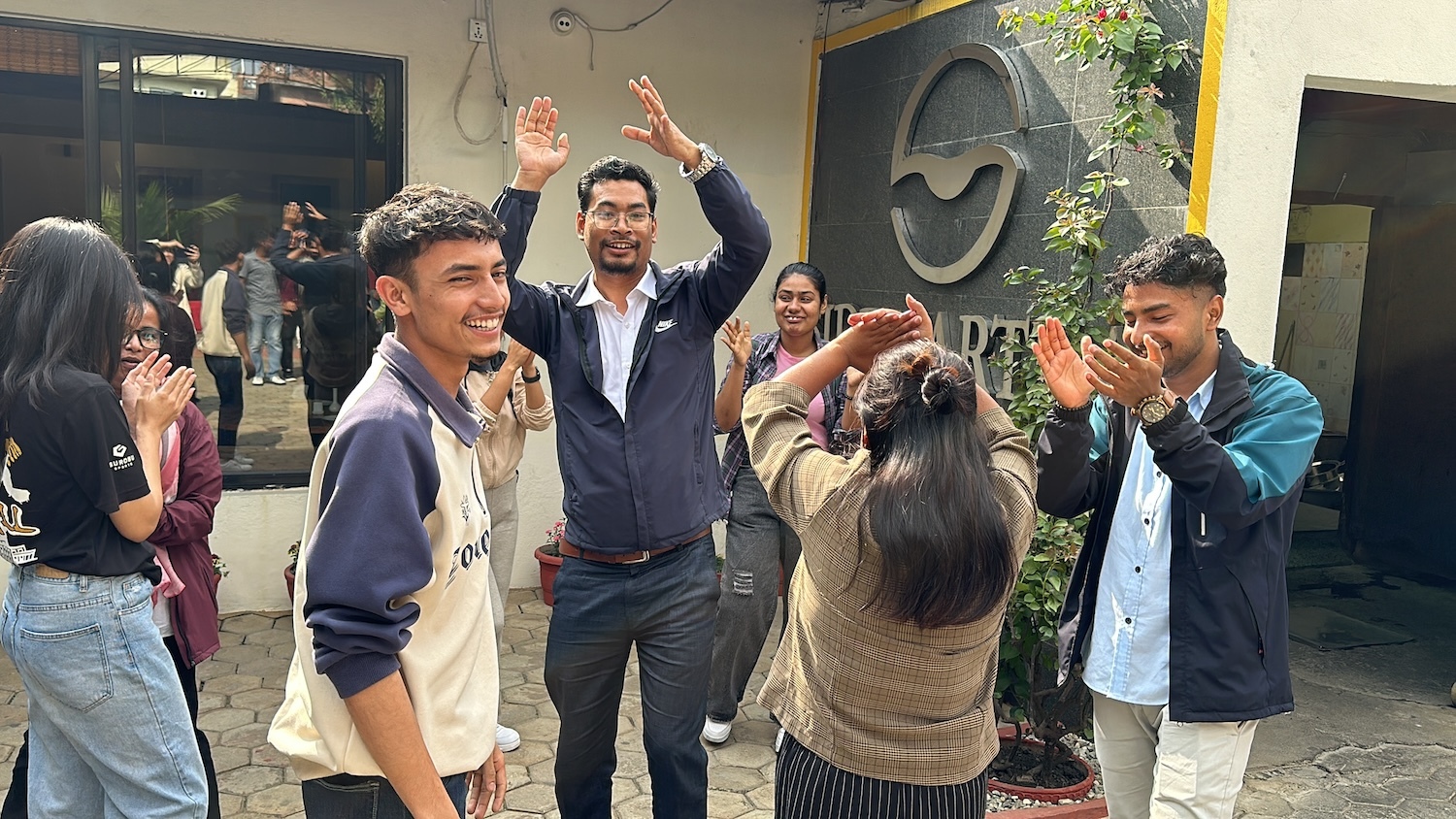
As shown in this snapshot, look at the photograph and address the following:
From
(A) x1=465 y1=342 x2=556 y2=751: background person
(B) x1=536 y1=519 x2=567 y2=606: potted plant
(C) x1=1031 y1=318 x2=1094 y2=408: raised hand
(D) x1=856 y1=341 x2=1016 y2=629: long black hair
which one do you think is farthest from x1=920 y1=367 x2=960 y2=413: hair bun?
(B) x1=536 y1=519 x2=567 y2=606: potted plant

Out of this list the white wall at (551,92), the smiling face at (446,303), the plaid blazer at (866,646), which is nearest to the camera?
the smiling face at (446,303)

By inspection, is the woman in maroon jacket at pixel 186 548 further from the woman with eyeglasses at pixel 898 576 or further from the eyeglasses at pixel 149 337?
the woman with eyeglasses at pixel 898 576

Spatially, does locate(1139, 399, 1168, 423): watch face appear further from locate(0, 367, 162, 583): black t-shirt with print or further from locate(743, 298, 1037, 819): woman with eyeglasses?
locate(0, 367, 162, 583): black t-shirt with print

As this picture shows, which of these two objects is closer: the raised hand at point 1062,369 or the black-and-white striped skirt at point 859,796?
the black-and-white striped skirt at point 859,796

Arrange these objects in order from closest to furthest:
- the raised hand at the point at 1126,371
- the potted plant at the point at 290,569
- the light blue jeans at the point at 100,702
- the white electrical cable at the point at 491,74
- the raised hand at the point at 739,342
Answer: the raised hand at the point at 1126,371 < the light blue jeans at the point at 100,702 < the raised hand at the point at 739,342 < the potted plant at the point at 290,569 < the white electrical cable at the point at 491,74

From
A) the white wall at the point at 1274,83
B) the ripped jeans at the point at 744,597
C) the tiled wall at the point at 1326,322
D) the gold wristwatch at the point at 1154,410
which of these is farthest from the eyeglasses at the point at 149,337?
the tiled wall at the point at 1326,322

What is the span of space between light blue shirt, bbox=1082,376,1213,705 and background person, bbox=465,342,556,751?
84.9 inches

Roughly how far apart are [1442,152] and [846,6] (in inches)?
157

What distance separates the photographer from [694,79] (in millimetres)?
6320

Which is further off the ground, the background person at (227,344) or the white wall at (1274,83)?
the white wall at (1274,83)

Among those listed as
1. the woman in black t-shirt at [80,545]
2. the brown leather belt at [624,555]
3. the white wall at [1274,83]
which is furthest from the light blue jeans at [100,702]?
the white wall at [1274,83]

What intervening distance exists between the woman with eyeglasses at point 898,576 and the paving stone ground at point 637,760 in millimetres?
1728

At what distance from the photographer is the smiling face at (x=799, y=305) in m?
4.64

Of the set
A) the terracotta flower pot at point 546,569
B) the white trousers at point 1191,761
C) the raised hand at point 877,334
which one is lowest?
the terracotta flower pot at point 546,569
